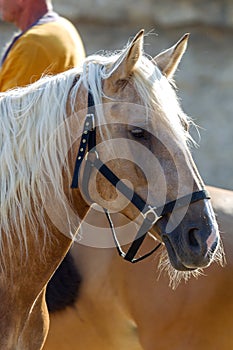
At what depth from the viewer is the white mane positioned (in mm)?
2266

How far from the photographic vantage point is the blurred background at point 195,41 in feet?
23.7

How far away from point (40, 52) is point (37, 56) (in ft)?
0.09

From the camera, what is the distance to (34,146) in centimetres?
227

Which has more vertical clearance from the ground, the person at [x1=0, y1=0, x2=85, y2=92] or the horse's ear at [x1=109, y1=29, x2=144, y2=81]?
the horse's ear at [x1=109, y1=29, x2=144, y2=81]

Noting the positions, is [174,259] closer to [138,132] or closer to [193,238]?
[193,238]

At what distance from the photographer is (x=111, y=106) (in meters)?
2.21

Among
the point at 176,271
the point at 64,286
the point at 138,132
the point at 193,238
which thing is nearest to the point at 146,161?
the point at 138,132

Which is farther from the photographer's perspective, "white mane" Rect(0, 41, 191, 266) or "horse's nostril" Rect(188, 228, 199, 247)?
"white mane" Rect(0, 41, 191, 266)

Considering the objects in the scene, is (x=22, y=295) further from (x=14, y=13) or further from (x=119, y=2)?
(x=119, y=2)

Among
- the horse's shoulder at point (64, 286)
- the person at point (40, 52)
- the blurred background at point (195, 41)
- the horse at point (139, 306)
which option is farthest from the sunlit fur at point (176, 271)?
the blurred background at point (195, 41)

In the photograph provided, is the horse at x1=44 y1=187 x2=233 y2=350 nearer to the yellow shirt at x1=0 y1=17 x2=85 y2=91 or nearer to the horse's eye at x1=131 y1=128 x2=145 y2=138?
the yellow shirt at x1=0 y1=17 x2=85 y2=91

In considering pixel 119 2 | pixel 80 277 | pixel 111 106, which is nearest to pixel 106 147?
pixel 111 106

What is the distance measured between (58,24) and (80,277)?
3.88 feet

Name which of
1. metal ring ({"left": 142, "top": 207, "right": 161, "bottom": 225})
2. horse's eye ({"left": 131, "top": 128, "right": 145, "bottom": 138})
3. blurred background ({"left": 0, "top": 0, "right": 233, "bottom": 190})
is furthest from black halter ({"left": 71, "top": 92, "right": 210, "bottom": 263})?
blurred background ({"left": 0, "top": 0, "right": 233, "bottom": 190})
